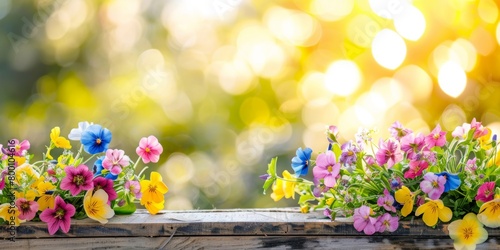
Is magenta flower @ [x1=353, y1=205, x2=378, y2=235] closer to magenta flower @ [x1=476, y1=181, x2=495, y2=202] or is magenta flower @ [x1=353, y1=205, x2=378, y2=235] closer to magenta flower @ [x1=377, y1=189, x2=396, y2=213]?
magenta flower @ [x1=377, y1=189, x2=396, y2=213]

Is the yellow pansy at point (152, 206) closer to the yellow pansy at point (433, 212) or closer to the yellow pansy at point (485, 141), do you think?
the yellow pansy at point (433, 212)

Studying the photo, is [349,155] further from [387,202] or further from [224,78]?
[224,78]

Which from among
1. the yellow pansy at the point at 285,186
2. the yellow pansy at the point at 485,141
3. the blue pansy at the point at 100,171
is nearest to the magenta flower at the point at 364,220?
the yellow pansy at the point at 285,186

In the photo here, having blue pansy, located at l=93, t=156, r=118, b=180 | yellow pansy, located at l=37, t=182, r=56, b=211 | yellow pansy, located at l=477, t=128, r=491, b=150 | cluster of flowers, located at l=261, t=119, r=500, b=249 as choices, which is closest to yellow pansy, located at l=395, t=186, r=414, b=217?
cluster of flowers, located at l=261, t=119, r=500, b=249

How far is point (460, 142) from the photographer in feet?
4.66

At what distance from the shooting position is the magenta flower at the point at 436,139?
4.57 feet

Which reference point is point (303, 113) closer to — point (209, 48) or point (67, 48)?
point (209, 48)

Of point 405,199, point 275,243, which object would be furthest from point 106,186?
point 405,199

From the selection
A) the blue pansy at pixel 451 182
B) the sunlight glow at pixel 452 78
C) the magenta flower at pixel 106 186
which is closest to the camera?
the blue pansy at pixel 451 182

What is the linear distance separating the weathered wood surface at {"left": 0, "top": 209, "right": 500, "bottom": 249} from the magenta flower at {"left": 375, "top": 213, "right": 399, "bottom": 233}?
0.02 metres

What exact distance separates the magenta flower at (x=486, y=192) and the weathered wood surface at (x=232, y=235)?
0.22 feet

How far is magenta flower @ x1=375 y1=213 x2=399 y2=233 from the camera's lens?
134cm

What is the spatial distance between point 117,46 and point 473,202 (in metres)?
1.99

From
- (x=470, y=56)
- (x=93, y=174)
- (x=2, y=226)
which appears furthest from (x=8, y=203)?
(x=470, y=56)
